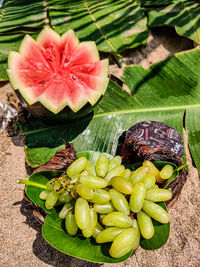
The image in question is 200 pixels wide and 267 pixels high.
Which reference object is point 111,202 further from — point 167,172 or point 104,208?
point 167,172

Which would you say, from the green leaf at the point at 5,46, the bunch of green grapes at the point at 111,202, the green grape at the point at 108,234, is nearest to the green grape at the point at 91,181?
the bunch of green grapes at the point at 111,202

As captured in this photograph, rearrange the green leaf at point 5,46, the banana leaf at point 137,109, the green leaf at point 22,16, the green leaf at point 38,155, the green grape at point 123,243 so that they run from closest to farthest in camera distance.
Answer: the green grape at point 123,243
the green leaf at point 38,155
the banana leaf at point 137,109
the green leaf at point 5,46
the green leaf at point 22,16

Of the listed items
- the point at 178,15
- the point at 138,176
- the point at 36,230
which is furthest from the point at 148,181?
the point at 178,15

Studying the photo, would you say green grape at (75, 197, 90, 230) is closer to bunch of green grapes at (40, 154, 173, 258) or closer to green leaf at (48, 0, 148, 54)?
bunch of green grapes at (40, 154, 173, 258)

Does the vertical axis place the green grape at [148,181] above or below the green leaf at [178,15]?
below

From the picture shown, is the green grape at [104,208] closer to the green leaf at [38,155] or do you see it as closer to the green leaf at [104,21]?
the green leaf at [38,155]

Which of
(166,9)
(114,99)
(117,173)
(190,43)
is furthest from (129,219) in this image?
(166,9)
